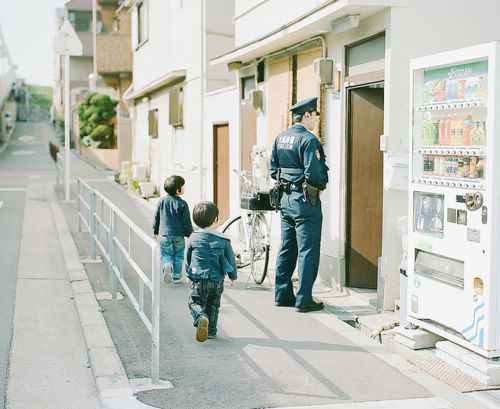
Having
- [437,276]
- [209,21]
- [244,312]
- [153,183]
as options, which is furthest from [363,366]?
[153,183]

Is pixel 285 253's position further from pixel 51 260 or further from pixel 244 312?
pixel 51 260

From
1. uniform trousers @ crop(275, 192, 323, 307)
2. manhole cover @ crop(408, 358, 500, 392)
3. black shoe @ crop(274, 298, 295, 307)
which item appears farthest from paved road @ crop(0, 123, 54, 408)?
manhole cover @ crop(408, 358, 500, 392)

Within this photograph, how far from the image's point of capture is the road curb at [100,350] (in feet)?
14.9

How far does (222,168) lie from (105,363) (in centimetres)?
814

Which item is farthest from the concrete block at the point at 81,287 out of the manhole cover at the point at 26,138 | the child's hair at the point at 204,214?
the manhole cover at the point at 26,138

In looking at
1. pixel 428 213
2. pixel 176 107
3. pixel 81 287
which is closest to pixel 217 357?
pixel 428 213

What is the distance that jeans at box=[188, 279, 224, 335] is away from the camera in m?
5.80

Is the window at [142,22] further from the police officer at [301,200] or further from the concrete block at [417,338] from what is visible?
the concrete block at [417,338]

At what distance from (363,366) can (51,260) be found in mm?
6303

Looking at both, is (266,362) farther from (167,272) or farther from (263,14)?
(263,14)

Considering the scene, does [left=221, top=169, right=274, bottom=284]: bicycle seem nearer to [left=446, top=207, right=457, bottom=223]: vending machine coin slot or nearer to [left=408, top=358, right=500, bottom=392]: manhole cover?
[left=446, top=207, right=457, bottom=223]: vending machine coin slot

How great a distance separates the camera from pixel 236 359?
5.43 m

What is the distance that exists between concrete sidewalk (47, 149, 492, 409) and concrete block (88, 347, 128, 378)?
0.06m

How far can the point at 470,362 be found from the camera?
4969mm
